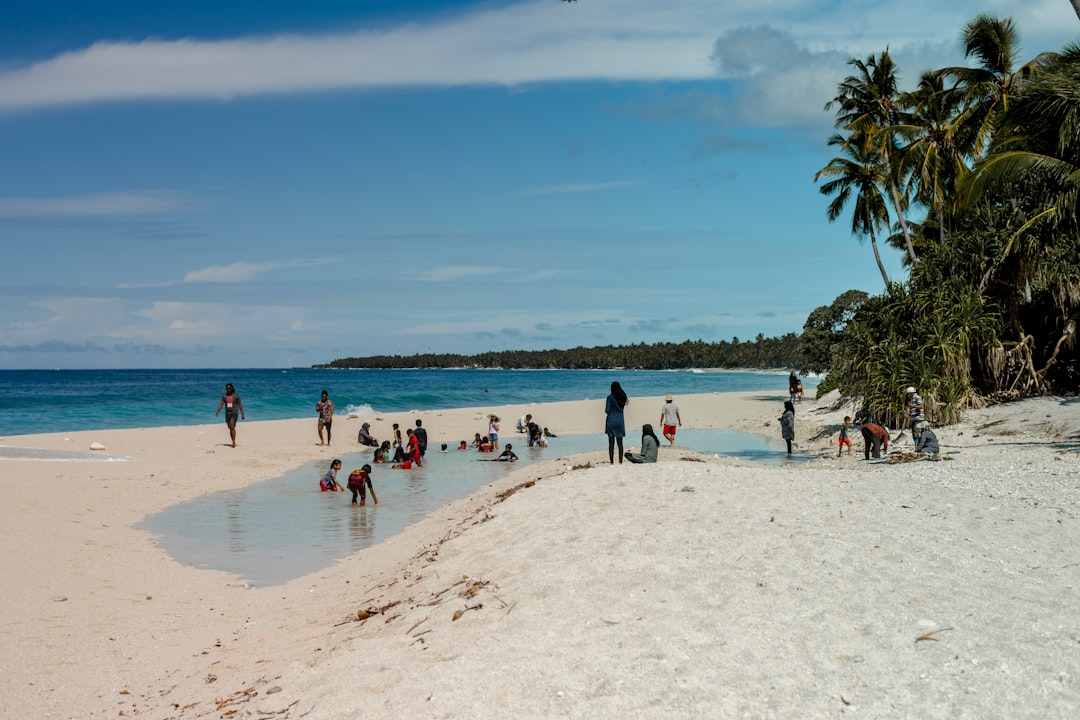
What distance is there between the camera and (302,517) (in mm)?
13047

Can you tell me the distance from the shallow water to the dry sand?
1.59 feet

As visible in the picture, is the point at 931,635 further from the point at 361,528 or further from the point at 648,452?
the point at 648,452

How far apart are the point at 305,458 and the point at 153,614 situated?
551 inches

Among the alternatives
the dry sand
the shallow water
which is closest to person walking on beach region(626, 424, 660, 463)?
the dry sand

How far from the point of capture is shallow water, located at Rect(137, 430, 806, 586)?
33.7ft

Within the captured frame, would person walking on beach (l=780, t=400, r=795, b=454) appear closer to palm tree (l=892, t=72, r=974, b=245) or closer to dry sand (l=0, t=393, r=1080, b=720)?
dry sand (l=0, t=393, r=1080, b=720)

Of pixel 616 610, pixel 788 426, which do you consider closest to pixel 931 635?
pixel 616 610

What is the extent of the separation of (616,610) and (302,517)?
8602mm

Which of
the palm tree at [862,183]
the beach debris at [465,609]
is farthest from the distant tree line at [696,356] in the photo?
the beach debris at [465,609]

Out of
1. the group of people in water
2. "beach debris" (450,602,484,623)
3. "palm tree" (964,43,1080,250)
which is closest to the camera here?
"beach debris" (450,602,484,623)

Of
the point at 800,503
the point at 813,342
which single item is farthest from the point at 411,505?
the point at 813,342

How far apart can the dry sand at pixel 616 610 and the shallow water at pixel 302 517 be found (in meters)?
0.48

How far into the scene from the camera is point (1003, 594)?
5754 mm

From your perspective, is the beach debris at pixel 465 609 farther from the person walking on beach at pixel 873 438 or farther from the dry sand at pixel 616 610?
the person walking on beach at pixel 873 438
